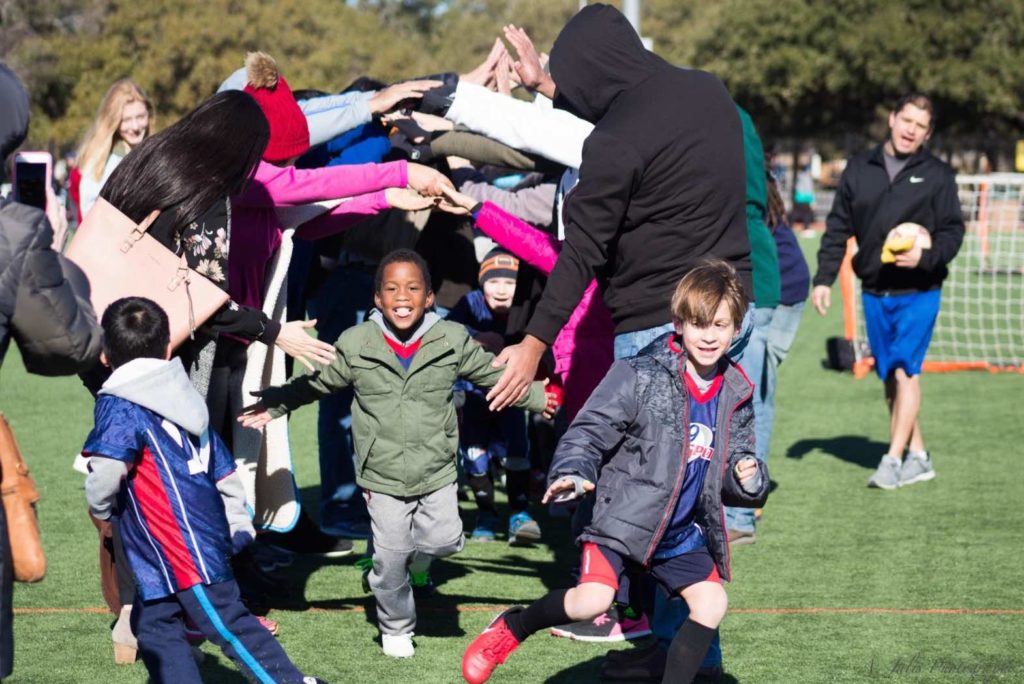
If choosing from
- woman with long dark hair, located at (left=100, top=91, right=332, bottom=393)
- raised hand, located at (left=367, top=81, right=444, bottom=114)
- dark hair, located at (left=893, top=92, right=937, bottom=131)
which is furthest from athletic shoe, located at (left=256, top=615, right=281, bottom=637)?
dark hair, located at (left=893, top=92, right=937, bottom=131)

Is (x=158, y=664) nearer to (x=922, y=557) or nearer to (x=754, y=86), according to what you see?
(x=922, y=557)

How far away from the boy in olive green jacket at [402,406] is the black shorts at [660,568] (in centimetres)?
105

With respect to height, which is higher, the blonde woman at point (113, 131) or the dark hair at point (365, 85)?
the dark hair at point (365, 85)

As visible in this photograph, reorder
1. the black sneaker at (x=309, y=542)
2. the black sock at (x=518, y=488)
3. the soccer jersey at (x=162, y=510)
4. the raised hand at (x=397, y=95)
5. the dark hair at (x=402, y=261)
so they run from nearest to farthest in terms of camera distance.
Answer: the soccer jersey at (x=162, y=510) → the dark hair at (x=402, y=261) → the raised hand at (x=397, y=95) → the black sneaker at (x=309, y=542) → the black sock at (x=518, y=488)

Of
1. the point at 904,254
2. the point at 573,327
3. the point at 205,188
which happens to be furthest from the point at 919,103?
the point at 205,188

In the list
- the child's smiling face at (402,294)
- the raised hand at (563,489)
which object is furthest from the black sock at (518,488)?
the raised hand at (563,489)

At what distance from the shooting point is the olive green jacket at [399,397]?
17.9 feet

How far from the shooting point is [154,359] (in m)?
4.39

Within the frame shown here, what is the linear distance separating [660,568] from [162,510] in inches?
62.7

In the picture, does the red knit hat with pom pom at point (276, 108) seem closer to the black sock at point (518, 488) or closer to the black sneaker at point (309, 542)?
the black sneaker at point (309, 542)

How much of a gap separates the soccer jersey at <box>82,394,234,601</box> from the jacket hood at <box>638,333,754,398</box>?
1.50 meters

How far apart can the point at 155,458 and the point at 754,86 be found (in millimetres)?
44188

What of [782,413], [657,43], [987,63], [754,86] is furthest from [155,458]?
[657,43]

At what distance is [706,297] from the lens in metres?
4.48
